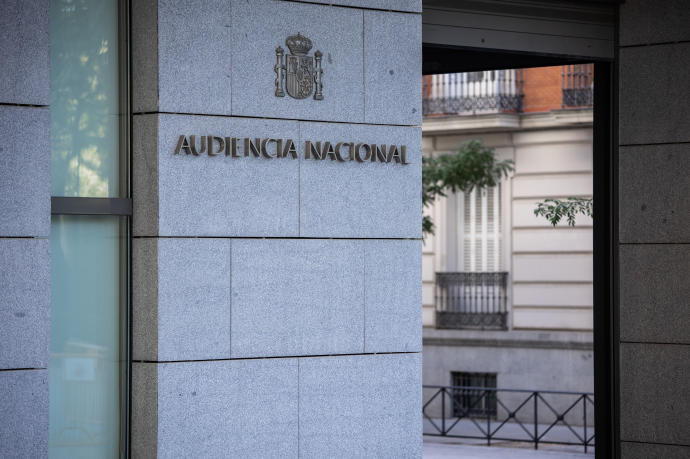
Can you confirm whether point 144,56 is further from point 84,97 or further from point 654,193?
point 654,193

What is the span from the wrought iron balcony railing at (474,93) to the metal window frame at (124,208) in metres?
15.1

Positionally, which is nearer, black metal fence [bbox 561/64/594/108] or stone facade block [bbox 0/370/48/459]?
stone facade block [bbox 0/370/48/459]

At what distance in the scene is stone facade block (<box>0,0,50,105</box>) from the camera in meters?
7.34

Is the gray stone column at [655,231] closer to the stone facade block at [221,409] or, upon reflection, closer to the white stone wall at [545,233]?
the stone facade block at [221,409]

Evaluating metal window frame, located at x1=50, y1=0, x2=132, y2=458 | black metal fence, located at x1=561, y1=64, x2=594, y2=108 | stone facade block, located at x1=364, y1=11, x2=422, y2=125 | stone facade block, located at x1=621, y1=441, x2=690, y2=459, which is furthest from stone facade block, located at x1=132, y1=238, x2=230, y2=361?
black metal fence, located at x1=561, y1=64, x2=594, y2=108

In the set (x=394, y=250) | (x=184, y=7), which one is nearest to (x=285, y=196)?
(x=394, y=250)

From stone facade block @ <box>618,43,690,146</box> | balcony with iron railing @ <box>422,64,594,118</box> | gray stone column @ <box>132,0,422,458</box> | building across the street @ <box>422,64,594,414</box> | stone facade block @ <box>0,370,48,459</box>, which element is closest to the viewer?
stone facade block @ <box>0,370,48,459</box>

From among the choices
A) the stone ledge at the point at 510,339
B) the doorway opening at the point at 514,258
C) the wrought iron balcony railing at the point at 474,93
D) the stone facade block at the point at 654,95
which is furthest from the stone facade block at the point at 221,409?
the wrought iron balcony railing at the point at 474,93

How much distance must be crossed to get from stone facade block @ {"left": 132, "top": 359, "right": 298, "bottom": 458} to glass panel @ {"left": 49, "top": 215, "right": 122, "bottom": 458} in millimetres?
272

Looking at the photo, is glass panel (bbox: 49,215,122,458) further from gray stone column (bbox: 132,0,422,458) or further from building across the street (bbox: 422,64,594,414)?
building across the street (bbox: 422,64,594,414)

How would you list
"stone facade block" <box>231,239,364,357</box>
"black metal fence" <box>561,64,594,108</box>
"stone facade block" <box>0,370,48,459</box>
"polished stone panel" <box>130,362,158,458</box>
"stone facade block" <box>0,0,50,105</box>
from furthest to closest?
"black metal fence" <box>561,64,594,108</box> → "stone facade block" <box>231,239,364,357</box> → "polished stone panel" <box>130,362,158,458</box> → "stone facade block" <box>0,0,50,105</box> → "stone facade block" <box>0,370,48,459</box>

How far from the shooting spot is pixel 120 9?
310 inches

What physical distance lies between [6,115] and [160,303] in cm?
193

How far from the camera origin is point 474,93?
2252 centimetres
